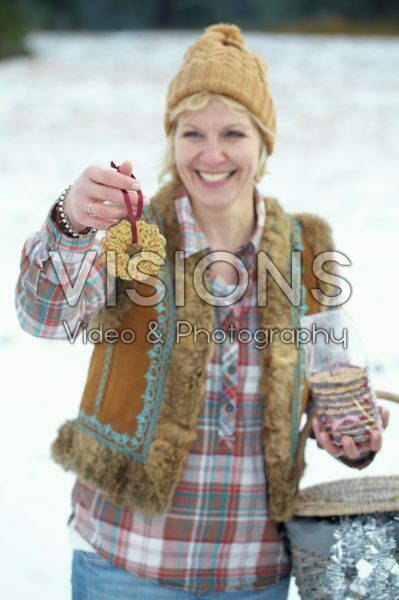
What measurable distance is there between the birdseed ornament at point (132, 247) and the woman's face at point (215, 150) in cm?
38

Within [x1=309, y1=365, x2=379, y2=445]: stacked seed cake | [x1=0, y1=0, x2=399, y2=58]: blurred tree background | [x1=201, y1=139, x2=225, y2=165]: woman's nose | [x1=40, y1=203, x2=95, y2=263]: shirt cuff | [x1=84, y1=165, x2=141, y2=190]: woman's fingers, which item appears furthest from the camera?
[x1=0, y1=0, x2=399, y2=58]: blurred tree background

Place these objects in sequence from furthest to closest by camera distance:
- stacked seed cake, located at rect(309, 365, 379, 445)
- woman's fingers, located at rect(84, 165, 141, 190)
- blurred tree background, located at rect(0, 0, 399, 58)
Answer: blurred tree background, located at rect(0, 0, 399, 58), stacked seed cake, located at rect(309, 365, 379, 445), woman's fingers, located at rect(84, 165, 141, 190)

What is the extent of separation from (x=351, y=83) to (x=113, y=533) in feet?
30.5

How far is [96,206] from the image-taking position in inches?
52.6

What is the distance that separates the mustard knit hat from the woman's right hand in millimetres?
492

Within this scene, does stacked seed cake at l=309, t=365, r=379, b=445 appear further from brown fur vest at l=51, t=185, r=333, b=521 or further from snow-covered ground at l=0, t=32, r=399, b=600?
snow-covered ground at l=0, t=32, r=399, b=600

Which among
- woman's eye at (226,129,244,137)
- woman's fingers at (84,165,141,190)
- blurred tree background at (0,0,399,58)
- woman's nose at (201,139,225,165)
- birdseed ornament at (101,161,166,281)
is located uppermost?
blurred tree background at (0,0,399,58)

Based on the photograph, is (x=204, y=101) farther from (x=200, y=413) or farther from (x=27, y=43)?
(x=27, y=43)

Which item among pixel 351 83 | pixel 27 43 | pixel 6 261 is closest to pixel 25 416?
pixel 6 261

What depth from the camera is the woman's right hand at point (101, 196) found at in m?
1.31

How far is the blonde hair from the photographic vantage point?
5.73 ft

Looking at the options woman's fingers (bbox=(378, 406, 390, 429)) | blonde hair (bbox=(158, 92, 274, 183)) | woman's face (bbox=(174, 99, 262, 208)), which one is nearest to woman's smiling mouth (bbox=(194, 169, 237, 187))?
woman's face (bbox=(174, 99, 262, 208))

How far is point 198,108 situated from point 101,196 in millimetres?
509

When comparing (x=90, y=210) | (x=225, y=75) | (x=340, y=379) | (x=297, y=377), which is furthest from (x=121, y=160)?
(x=90, y=210)
